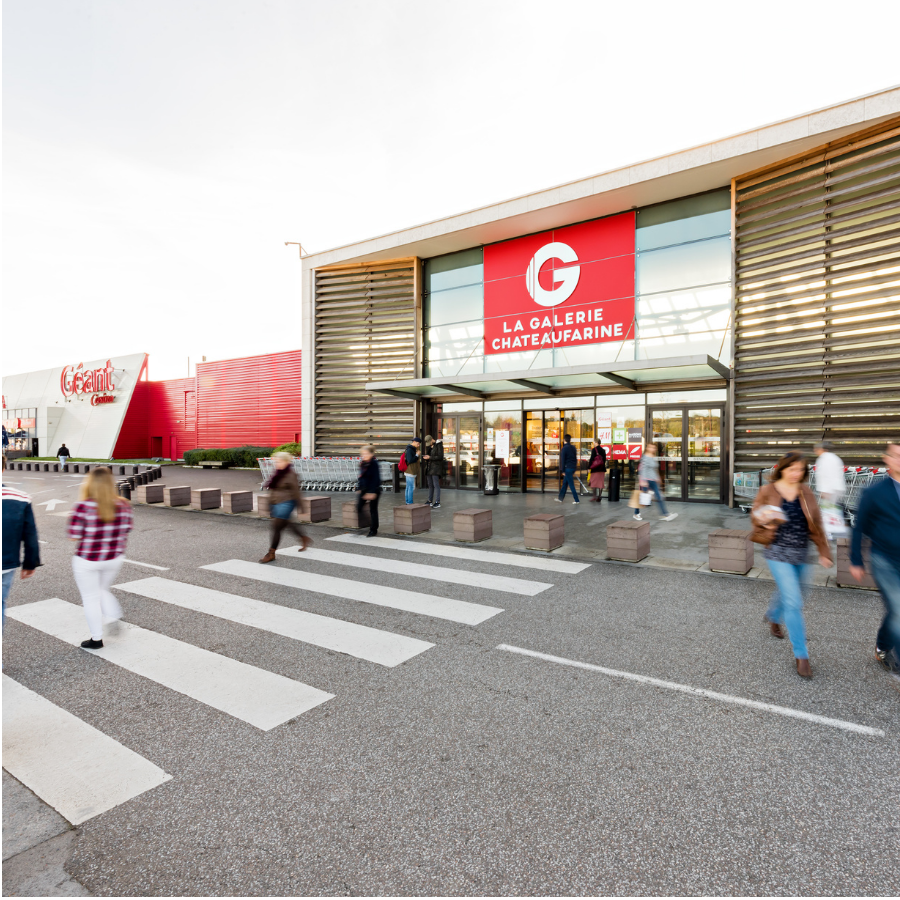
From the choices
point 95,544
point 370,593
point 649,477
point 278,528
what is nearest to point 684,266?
point 649,477

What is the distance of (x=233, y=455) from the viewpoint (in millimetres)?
34156

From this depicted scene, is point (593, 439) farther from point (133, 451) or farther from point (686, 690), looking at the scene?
point (133, 451)

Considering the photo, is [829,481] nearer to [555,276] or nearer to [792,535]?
[792,535]

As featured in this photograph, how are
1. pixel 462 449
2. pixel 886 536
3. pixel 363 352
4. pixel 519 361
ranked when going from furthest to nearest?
1. pixel 363 352
2. pixel 462 449
3. pixel 519 361
4. pixel 886 536

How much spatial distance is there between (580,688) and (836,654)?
8.29 feet

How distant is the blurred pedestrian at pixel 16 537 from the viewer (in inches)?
171

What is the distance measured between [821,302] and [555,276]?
24.5 feet

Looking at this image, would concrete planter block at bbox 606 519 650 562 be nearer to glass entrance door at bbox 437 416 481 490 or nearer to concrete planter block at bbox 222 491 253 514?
concrete planter block at bbox 222 491 253 514

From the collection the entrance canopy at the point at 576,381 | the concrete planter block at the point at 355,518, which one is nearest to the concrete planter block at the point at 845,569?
the entrance canopy at the point at 576,381

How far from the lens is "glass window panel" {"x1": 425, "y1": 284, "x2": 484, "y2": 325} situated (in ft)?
64.6

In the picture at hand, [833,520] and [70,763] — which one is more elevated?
[833,520]

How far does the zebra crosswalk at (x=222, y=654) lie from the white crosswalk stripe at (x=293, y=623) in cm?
1

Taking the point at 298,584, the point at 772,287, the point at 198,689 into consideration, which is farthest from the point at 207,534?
the point at 772,287

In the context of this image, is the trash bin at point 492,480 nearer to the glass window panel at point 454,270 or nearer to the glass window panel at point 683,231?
the glass window panel at point 454,270
